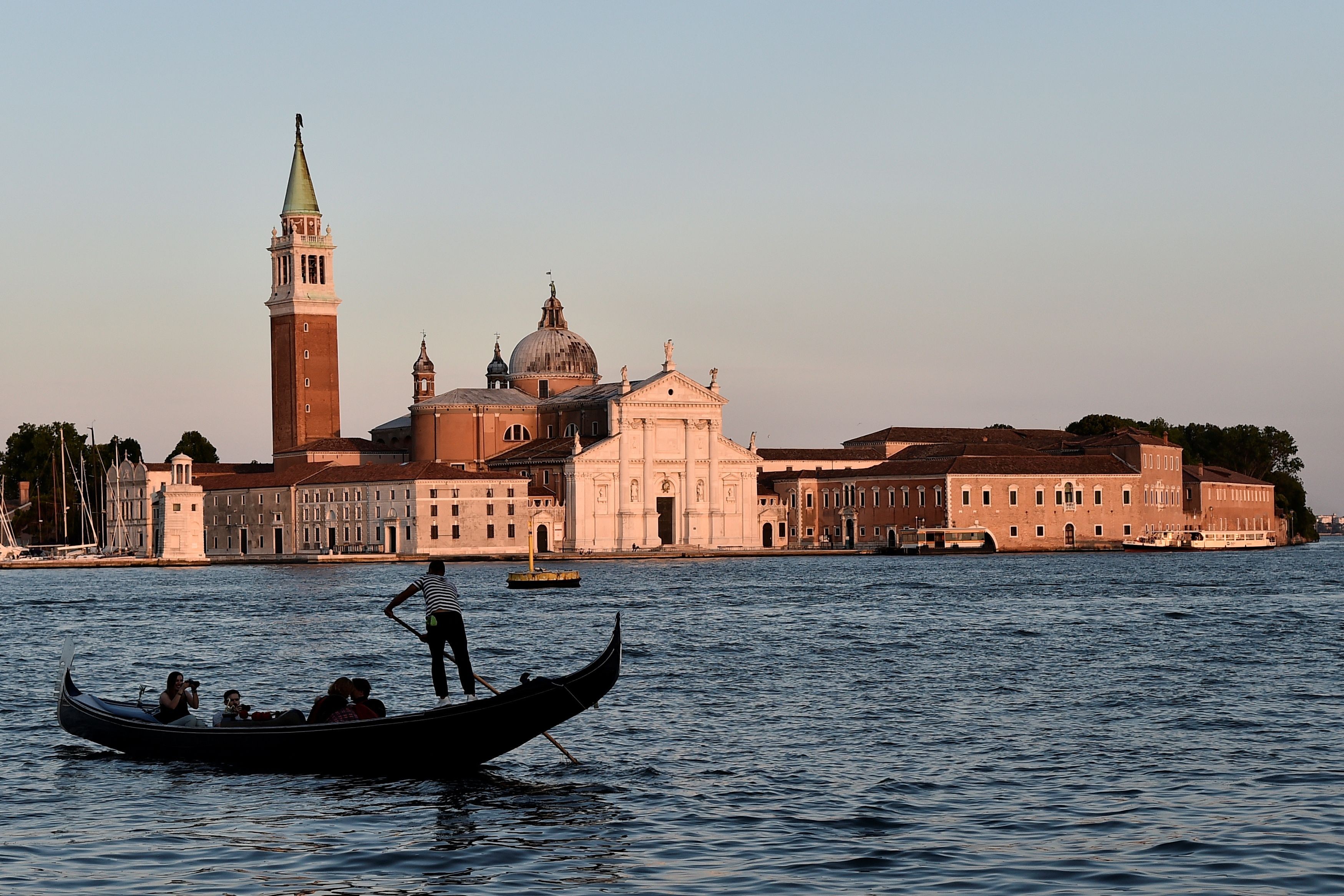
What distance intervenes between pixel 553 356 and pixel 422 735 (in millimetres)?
82930

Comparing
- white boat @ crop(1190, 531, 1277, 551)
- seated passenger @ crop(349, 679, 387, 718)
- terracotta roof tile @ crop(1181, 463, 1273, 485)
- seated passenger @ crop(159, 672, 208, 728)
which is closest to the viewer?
seated passenger @ crop(349, 679, 387, 718)

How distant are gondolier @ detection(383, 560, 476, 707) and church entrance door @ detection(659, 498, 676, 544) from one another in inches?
2941

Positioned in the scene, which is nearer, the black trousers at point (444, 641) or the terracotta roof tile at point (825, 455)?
the black trousers at point (444, 641)

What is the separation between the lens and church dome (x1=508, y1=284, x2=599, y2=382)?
97.2 meters

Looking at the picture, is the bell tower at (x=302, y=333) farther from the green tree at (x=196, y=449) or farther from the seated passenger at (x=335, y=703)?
the seated passenger at (x=335, y=703)

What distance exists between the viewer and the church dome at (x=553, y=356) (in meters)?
97.2

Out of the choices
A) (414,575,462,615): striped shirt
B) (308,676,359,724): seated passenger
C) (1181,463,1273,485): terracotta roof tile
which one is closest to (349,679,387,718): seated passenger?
(308,676,359,724): seated passenger

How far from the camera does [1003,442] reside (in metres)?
102

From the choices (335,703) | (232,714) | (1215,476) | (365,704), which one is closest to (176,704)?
(232,714)

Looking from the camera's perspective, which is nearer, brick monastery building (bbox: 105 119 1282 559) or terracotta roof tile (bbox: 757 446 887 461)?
brick monastery building (bbox: 105 119 1282 559)

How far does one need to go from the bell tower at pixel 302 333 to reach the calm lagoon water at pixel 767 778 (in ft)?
187

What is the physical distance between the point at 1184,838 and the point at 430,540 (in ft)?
234

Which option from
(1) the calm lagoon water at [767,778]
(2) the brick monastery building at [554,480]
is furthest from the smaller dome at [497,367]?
(1) the calm lagoon water at [767,778]

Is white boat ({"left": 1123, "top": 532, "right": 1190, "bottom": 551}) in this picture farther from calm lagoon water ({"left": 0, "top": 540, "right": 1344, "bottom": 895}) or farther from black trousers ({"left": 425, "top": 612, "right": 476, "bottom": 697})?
black trousers ({"left": 425, "top": 612, "right": 476, "bottom": 697})
